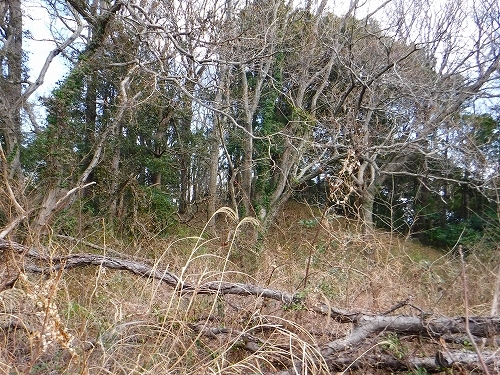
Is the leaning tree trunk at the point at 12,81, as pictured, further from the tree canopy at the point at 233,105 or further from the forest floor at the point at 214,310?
the forest floor at the point at 214,310

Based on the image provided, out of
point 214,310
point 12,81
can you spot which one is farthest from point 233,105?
point 214,310

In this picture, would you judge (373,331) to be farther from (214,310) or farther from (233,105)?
(233,105)

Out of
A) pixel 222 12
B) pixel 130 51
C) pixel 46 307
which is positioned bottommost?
pixel 46 307

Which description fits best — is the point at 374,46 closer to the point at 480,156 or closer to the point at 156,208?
the point at 480,156

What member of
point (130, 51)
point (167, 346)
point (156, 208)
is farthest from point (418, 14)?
point (167, 346)

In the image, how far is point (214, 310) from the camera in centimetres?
325

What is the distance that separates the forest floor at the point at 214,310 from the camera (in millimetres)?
2193

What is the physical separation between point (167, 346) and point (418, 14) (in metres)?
9.59

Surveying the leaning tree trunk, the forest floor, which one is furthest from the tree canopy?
the forest floor

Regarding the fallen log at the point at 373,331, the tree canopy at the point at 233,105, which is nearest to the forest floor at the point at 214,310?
the fallen log at the point at 373,331

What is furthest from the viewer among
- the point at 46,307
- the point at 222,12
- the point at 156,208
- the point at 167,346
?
the point at 156,208

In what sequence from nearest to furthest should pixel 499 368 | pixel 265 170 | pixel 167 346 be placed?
pixel 499 368, pixel 167 346, pixel 265 170

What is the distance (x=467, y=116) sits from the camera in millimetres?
11039

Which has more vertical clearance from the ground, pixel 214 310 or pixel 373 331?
pixel 373 331
